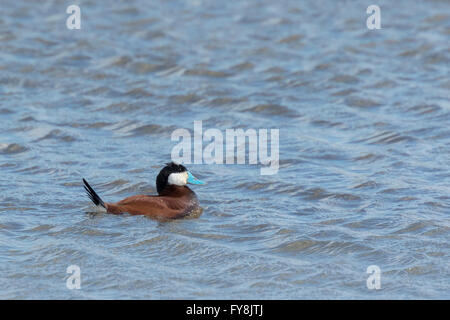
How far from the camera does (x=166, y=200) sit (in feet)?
29.5

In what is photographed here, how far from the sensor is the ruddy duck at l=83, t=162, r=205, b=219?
28.7 ft

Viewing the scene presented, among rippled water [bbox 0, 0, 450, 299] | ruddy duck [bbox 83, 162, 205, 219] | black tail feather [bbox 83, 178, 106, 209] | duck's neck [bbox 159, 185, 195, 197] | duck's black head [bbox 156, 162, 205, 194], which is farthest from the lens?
duck's black head [bbox 156, 162, 205, 194]

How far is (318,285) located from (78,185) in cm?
346

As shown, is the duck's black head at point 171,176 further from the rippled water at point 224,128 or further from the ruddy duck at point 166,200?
the rippled water at point 224,128

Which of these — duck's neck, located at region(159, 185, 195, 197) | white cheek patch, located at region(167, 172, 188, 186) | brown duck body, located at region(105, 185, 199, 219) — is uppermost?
white cheek patch, located at region(167, 172, 188, 186)

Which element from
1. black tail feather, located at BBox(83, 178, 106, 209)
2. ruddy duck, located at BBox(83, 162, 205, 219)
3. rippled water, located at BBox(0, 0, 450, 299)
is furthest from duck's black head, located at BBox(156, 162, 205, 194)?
black tail feather, located at BBox(83, 178, 106, 209)

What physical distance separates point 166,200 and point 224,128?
3.16 meters

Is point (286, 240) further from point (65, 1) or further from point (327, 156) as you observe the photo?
point (65, 1)

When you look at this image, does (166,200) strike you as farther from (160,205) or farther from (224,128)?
(224,128)

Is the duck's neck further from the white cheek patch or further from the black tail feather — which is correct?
the black tail feather

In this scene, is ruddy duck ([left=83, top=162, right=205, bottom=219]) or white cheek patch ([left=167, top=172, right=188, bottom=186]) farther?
white cheek patch ([left=167, top=172, right=188, bottom=186])

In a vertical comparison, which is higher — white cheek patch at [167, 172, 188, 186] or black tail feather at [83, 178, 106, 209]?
white cheek patch at [167, 172, 188, 186]

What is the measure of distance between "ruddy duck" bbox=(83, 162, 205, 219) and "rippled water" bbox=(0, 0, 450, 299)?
124mm

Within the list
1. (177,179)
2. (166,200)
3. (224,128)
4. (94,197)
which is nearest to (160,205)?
(166,200)
